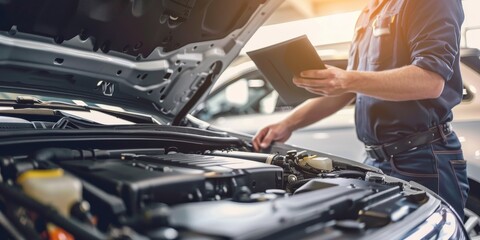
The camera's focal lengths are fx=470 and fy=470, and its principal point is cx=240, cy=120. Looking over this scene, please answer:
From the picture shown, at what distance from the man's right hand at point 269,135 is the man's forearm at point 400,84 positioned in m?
0.54

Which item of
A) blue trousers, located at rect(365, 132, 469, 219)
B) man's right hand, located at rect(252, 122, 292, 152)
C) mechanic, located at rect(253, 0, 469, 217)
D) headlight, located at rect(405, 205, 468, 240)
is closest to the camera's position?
headlight, located at rect(405, 205, 468, 240)

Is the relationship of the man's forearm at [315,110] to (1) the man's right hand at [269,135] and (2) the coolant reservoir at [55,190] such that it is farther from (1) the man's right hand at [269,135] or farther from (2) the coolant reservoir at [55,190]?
(2) the coolant reservoir at [55,190]

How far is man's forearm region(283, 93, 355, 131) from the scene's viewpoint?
7.91 feet

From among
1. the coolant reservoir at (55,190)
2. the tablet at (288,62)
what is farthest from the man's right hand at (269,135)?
the coolant reservoir at (55,190)

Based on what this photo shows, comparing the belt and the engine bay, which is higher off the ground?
the engine bay

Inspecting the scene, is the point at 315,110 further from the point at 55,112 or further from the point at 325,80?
the point at 55,112

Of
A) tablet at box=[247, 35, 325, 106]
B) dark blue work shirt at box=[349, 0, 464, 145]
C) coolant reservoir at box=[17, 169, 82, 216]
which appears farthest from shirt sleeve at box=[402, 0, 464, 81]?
coolant reservoir at box=[17, 169, 82, 216]

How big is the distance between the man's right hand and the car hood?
353 mm

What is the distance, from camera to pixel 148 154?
1699 millimetres

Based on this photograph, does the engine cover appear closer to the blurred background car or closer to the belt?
the belt

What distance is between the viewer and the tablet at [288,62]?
1.70 m

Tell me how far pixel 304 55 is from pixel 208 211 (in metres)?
0.92

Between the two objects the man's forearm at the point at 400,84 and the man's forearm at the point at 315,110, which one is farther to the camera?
the man's forearm at the point at 315,110

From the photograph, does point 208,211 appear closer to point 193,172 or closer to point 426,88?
point 193,172
